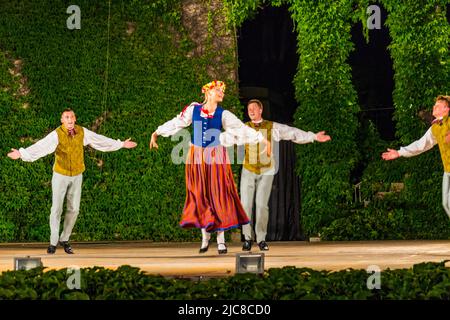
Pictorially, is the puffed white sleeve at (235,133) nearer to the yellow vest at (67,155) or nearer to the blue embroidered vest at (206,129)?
the blue embroidered vest at (206,129)

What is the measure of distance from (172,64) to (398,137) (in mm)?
2921

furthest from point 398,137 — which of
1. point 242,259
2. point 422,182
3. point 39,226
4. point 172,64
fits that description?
point 242,259

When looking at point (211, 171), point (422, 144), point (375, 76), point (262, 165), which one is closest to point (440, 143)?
point (422, 144)

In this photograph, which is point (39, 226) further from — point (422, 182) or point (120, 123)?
point (422, 182)

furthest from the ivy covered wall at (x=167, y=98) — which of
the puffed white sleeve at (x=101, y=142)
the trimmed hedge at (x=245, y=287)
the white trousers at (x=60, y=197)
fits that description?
the trimmed hedge at (x=245, y=287)

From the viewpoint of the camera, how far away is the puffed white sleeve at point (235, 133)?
7.70 m

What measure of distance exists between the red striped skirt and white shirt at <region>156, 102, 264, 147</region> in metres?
0.12

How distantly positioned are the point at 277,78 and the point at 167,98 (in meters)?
1.55

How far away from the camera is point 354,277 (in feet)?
16.2

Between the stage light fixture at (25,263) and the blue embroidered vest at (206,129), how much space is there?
2.24 metres

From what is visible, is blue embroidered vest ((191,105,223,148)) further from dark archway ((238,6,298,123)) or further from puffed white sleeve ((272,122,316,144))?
dark archway ((238,6,298,123))

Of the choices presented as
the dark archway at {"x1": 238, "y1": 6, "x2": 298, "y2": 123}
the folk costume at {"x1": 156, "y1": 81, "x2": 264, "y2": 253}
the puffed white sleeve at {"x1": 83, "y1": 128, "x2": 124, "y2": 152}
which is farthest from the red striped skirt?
the dark archway at {"x1": 238, "y1": 6, "x2": 298, "y2": 123}

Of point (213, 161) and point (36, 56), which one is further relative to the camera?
point (36, 56)
